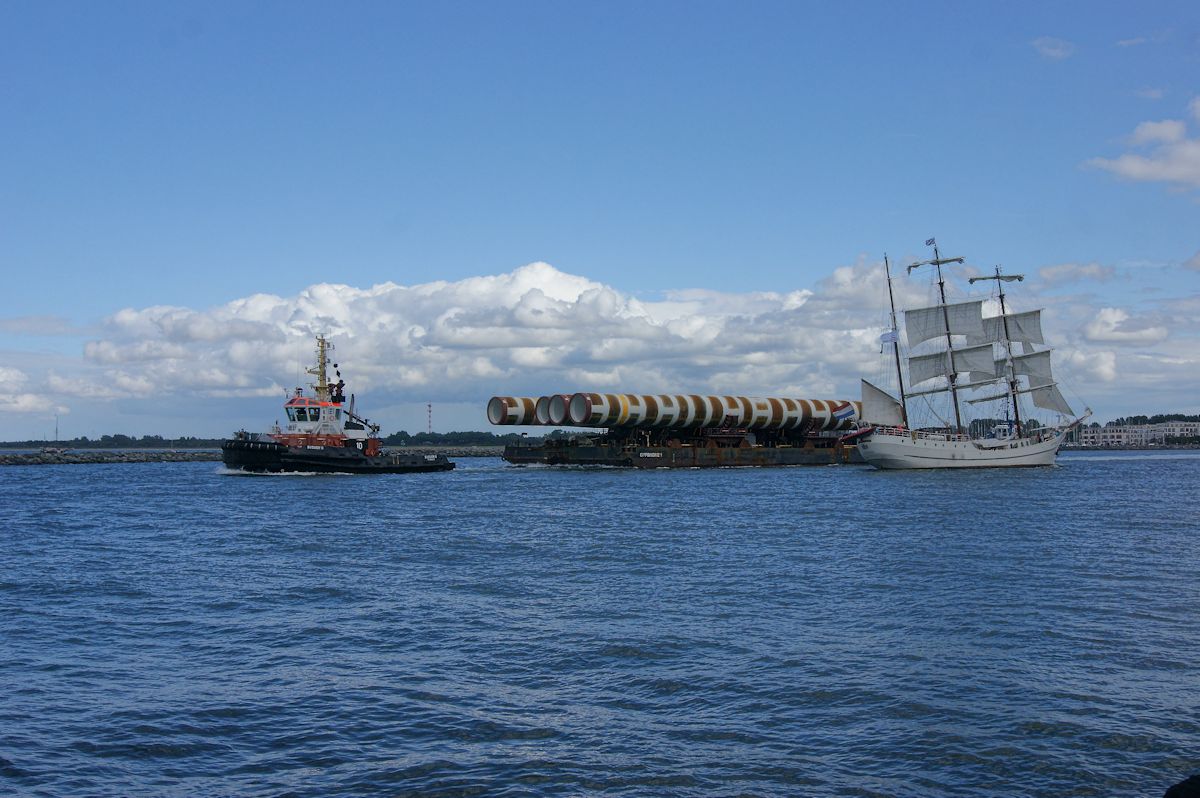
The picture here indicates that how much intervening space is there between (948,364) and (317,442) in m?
64.5

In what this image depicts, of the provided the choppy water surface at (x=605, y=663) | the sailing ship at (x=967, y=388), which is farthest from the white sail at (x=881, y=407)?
the choppy water surface at (x=605, y=663)

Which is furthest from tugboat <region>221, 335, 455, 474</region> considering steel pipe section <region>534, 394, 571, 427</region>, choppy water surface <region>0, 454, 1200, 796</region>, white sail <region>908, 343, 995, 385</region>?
white sail <region>908, 343, 995, 385</region>

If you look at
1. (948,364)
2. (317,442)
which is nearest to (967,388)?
(948,364)

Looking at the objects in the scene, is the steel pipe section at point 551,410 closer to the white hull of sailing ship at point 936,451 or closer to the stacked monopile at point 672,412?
the stacked monopile at point 672,412

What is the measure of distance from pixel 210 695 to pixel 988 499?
166ft

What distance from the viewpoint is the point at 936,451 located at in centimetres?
9831

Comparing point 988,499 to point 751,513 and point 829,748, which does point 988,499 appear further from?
point 829,748

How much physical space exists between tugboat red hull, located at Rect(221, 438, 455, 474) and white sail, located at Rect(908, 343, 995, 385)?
56295 millimetres

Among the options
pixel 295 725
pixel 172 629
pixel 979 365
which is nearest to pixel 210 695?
pixel 295 725

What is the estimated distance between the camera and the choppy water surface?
12.6 m

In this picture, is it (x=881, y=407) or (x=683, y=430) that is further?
(x=683, y=430)

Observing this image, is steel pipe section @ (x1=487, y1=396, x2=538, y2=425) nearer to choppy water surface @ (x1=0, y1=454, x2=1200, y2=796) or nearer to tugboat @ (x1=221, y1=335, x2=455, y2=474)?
tugboat @ (x1=221, y1=335, x2=455, y2=474)

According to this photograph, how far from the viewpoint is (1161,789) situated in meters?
11.7

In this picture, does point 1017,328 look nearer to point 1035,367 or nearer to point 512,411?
point 1035,367
